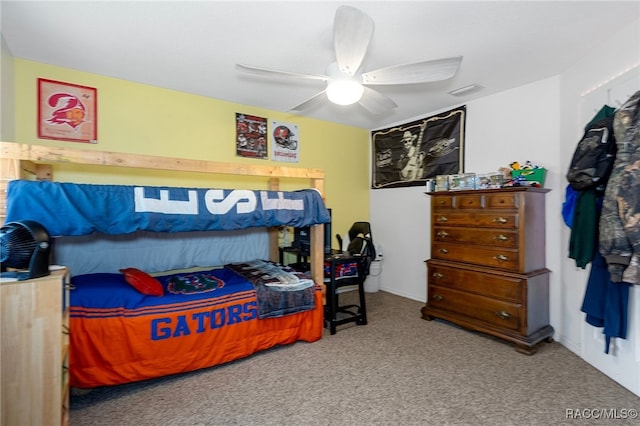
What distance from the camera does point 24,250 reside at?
1.46 meters

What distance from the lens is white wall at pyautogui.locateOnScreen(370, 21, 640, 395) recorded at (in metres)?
2.11

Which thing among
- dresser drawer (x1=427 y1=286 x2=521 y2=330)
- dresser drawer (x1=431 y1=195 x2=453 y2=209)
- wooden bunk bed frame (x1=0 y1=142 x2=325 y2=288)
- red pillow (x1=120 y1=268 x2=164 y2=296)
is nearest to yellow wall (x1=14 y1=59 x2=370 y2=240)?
wooden bunk bed frame (x1=0 y1=142 x2=325 y2=288)

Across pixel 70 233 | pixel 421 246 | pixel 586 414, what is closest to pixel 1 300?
pixel 70 233

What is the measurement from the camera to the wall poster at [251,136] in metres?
3.57

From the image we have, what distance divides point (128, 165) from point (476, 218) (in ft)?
9.82

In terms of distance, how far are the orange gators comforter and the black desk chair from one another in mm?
505

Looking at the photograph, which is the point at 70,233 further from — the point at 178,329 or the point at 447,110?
the point at 447,110

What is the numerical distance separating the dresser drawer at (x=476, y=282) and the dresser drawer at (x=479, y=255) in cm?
9

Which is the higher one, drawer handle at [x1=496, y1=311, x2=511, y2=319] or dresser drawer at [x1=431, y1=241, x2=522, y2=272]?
dresser drawer at [x1=431, y1=241, x2=522, y2=272]

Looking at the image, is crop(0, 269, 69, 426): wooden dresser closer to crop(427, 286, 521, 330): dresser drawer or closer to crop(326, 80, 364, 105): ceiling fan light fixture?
crop(326, 80, 364, 105): ceiling fan light fixture

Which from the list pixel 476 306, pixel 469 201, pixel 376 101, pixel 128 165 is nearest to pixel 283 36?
pixel 376 101

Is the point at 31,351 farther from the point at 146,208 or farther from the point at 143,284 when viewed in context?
the point at 146,208

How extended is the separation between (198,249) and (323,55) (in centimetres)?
224

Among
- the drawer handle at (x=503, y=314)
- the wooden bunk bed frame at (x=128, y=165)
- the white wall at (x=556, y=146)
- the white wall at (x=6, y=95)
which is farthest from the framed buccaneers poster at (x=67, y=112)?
the drawer handle at (x=503, y=314)
